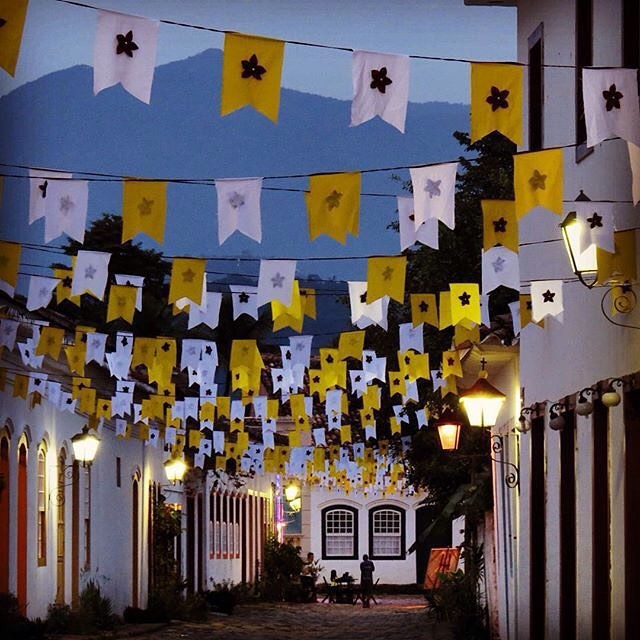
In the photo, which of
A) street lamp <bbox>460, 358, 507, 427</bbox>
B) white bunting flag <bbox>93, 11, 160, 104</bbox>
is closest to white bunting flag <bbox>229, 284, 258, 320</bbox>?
street lamp <bbox>460, 358, 507, 427</bbox>

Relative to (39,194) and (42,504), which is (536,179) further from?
(42,504)

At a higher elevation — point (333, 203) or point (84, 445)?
point (333, 203)

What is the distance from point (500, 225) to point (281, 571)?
38061 millimetres

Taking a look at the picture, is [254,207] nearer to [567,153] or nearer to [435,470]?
[567,153]

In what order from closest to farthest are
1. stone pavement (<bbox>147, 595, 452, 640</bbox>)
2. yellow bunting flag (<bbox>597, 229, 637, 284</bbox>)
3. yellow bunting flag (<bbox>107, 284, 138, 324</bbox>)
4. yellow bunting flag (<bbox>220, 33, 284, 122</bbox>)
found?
1. yellow bunting flag (<bbox>220, 33, 284, 122</bbox>)
2. yellow bunting flag (<bbox>597, 229, 637, 284</bbox>)
3. yellow bunting flag (<bbox>107, 284, 138, 324</bbox>)
4. stone pavement (<bbox>147, 595, 452, 640</bbox>)

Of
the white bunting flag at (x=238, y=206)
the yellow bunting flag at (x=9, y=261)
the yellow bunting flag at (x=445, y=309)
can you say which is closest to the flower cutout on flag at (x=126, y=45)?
the white bunting flag at (x=238, y=206)

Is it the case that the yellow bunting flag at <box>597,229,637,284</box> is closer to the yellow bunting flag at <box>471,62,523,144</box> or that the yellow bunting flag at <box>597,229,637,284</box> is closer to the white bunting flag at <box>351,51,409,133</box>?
the yellow bunting flag at <box>471,62,523,144</box>

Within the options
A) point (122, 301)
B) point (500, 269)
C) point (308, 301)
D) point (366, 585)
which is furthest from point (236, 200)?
point (366, 585)

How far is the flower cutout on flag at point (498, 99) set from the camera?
12.8m

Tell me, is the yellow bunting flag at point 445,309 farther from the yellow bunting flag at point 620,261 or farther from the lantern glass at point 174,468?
the lantern glass at point 174,468

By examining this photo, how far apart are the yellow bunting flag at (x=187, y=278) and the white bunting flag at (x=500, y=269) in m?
3.37

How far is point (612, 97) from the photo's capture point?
12461mm

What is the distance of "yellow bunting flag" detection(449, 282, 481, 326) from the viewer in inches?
833

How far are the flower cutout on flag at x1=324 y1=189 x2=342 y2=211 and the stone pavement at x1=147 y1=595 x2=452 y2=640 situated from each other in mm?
14634
